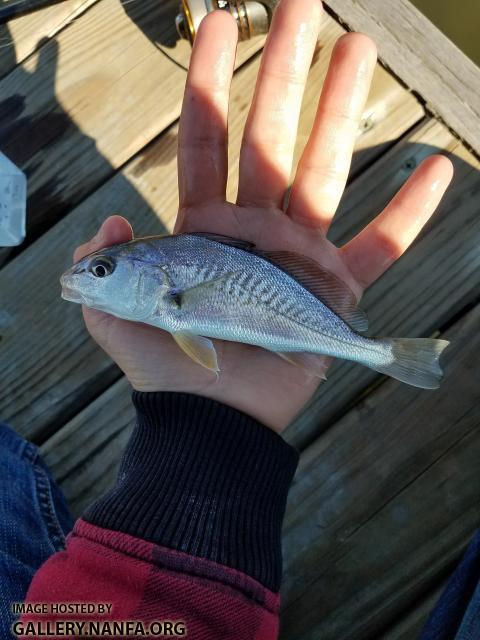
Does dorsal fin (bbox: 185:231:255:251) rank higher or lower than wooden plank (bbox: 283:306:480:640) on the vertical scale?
higher

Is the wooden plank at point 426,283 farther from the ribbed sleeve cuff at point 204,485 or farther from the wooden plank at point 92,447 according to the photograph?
the wooden plank at point 92,447

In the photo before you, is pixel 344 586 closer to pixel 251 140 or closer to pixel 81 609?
pixel 81 609

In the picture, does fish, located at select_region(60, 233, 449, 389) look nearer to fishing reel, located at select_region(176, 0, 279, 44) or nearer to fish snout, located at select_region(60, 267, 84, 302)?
fish snout, located at select_region(60, 267, 84, 302)

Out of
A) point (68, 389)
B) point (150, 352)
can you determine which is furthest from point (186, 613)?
point (68, 389)

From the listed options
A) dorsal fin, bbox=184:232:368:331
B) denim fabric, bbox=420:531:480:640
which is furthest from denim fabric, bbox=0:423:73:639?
denim fabric, bbox=420:531:480:640

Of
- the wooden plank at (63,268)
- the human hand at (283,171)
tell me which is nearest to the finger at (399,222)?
the human hand at (283,171)

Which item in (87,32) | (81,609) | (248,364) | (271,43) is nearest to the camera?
(81,609)

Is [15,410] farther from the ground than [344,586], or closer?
farther from the ground
